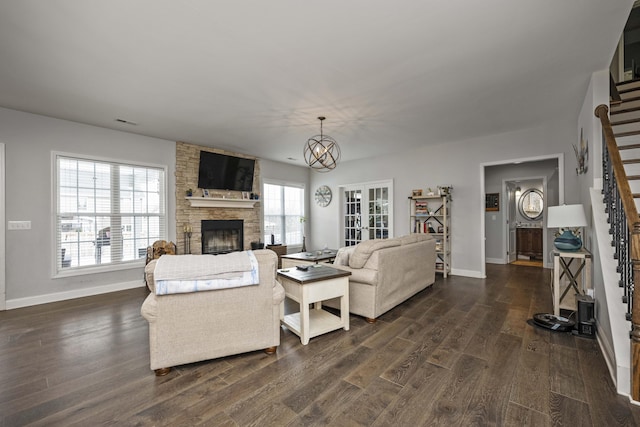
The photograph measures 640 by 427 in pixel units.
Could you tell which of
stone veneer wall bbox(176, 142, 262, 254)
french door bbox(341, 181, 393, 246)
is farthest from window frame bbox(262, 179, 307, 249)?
french door bbox(341, 181, 393, 246)

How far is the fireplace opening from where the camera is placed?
586 cm

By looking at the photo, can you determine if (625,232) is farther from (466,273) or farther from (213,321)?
(466,273)

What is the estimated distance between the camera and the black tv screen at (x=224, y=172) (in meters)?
5.79

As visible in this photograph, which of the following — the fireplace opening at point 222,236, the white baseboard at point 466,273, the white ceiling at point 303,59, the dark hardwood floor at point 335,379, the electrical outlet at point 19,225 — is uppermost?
the white ceiling at point 303,59

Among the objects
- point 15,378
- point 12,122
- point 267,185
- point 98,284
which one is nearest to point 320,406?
point 15,378

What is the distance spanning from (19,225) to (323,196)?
5856 mm

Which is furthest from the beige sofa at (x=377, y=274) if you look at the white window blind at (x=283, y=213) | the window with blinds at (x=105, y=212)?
the white window blind at (x=283, y=213)

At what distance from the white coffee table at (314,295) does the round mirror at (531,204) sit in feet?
23.4

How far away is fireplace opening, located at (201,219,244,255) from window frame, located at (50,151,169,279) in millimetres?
782

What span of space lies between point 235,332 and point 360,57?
2.66 meters

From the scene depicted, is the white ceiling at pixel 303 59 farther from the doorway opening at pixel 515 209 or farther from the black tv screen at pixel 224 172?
the doorway opening at pixel 515 209

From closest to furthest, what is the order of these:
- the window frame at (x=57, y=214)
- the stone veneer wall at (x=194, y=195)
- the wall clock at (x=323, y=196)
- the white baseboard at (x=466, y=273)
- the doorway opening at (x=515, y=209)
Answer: the window frame at (x=57, y=214), the white baseboard at (x=466, y=273), the stone veneer wall at (x=194, y=195), the doorway opening at (x=515, y=209), the wall clock at (x=323, y=196)

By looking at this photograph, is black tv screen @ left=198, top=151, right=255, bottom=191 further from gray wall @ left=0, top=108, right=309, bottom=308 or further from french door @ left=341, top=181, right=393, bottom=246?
french door @ left=341, top=181, right=393, bottom=246

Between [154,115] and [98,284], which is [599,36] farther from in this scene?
[98,284]
